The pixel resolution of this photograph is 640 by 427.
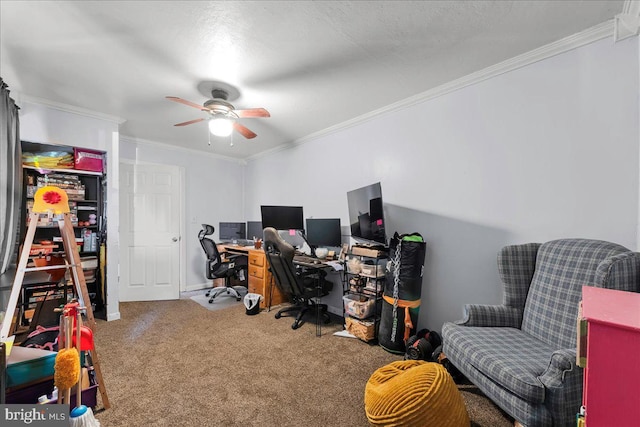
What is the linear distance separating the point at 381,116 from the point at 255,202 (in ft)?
9.58

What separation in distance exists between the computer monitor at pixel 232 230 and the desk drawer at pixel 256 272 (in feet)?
3.80

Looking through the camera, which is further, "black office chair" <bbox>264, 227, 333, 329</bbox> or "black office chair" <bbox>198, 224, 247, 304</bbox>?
"black office chair" <bbox>198, 224, 247, 304</bbox>

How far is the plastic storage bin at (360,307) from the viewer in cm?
274

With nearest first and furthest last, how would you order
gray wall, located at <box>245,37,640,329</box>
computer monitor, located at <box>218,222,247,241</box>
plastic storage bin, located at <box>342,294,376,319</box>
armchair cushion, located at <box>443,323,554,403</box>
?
armchair cushion, located at <box>443,323,554,403</box> < gray wall, located at <box>245,37,640,329</box> < plastic storage bin, located at <box>342,294,376,319</box> < computer monitor, located at <box>218,222,247,241</box>

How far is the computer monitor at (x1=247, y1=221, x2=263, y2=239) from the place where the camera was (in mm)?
4545

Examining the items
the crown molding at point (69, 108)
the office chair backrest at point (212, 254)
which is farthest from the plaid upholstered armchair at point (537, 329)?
the crown molding at point (69, 108)

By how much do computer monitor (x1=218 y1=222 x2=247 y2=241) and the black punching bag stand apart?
3.28 meters

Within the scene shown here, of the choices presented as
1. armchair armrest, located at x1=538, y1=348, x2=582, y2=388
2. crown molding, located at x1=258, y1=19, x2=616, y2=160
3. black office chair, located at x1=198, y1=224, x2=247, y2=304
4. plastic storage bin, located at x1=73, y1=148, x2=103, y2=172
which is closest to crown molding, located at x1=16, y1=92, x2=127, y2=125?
plastic storage bin, located at x1=73, y1=148, x2=103, y2=172

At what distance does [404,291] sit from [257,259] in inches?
88.3

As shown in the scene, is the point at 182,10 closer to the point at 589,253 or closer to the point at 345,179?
the point at 345,179

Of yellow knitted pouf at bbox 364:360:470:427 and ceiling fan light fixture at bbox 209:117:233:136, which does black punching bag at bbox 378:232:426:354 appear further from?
ceiling fan light fixture at bbox 209:117:233:136

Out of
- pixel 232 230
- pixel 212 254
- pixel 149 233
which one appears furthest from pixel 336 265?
pixel 149 233

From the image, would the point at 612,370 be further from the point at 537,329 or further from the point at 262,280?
the point at 262,280

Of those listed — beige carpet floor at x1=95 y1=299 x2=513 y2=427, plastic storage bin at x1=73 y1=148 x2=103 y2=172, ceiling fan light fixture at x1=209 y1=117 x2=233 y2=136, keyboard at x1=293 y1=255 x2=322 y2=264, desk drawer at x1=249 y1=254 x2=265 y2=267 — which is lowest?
beige carpet floor at x1=95 y1=299 x2=513 y2=427
